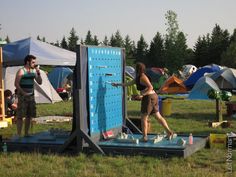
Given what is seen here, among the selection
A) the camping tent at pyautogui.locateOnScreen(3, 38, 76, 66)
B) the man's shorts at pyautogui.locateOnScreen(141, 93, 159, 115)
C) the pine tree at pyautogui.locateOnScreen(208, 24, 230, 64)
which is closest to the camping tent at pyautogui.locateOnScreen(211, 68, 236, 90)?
the camping tent at pyautogui.locateOnScreen(3, 38, 76, 66)

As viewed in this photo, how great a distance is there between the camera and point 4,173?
253 inches

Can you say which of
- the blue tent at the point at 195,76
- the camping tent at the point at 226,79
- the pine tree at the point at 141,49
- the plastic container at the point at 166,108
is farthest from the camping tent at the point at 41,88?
the pine tree at the point at 141,49

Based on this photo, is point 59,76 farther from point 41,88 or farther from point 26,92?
point 26,92

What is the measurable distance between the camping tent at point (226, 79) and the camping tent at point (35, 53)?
45.4 feet

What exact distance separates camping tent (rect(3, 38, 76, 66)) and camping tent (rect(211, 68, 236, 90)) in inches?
545

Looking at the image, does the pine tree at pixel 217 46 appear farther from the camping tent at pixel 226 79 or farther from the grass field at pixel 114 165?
the grass field at pixel 114 165

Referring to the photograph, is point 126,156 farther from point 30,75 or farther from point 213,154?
point 30,75

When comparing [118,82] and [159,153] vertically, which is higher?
[118,82]

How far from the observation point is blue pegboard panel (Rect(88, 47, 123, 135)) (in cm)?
816

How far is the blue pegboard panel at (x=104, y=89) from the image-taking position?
8.16 metres

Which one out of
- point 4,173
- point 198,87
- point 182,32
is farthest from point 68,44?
point 4,173

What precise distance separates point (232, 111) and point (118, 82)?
5.49 metres

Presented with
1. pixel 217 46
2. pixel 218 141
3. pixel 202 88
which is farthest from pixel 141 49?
pixel 218 141

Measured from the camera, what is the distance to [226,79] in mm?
26484
